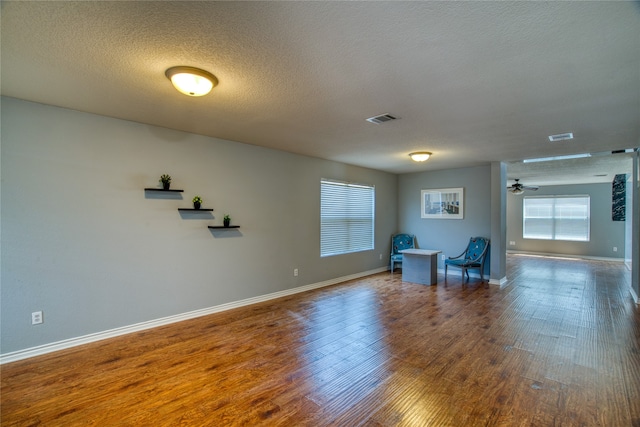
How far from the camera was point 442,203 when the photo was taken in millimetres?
6922

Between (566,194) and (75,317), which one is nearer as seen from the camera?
(75,317)

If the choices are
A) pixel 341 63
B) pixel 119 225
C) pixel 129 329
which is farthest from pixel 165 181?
pixel 341 63

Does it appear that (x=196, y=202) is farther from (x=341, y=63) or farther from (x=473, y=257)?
(x=473, y=257)

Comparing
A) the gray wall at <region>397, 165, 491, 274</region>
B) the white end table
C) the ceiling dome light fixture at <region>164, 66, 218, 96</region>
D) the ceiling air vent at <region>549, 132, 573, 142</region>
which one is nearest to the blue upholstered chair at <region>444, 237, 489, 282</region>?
the gray wall at <region>397, 165, 491, 274</region>

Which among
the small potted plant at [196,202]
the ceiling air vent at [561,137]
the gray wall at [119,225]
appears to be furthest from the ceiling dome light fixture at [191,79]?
the ceiling air vent at [561,137]

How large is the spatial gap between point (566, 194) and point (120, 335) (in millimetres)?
12325

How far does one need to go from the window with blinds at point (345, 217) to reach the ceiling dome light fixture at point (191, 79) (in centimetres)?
352

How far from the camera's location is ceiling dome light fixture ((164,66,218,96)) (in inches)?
86.9

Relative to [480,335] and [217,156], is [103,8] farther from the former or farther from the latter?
[480,335]

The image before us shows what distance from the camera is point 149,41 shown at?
74.6 inches

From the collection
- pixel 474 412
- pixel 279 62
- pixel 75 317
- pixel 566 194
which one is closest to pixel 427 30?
pixel 279 62

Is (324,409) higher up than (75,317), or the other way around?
(75,317)

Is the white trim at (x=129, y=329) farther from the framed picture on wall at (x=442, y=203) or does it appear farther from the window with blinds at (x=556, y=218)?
the window with blinds at (x=556, y=218)

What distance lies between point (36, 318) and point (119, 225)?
44.6 inches
